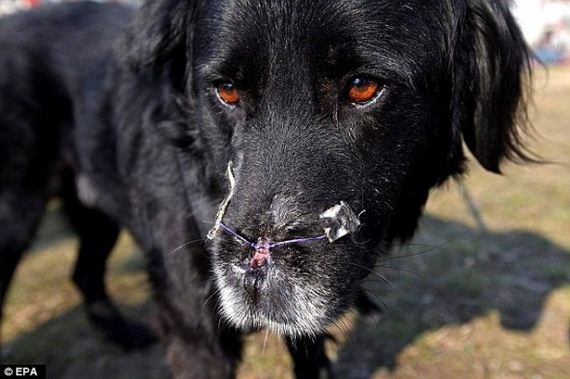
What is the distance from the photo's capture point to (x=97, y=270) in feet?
11.6

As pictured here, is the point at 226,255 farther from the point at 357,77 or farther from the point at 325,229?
the point at 357,77

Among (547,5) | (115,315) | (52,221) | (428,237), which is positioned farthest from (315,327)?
(547,5)

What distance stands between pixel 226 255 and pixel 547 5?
60.5 feet

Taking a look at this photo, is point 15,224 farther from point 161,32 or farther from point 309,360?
point 309,360

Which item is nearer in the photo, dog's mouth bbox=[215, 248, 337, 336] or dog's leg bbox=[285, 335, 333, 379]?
dog's mouth bbox=[215, 248, 337, 336]

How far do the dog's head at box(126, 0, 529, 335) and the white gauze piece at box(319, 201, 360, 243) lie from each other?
19 millimetres

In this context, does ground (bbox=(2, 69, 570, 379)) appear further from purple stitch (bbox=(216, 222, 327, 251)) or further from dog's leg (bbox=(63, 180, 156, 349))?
purple stitch (bbox=(216, 222, 327, 251))

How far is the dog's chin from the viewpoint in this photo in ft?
4.91

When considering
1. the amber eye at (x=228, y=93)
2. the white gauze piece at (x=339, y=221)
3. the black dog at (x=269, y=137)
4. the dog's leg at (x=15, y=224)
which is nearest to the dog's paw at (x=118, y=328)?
the dog's leg at (x=15, y=224)

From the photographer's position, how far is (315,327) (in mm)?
1639

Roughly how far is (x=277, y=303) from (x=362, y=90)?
2.20 ft

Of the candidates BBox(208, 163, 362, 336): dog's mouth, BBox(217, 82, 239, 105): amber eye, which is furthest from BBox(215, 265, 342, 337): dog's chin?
BBox(217, 82, 239, 105): amber eye

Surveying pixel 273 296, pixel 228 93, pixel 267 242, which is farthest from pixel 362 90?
pixel 273 296

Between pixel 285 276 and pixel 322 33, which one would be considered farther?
pixel 322 33
